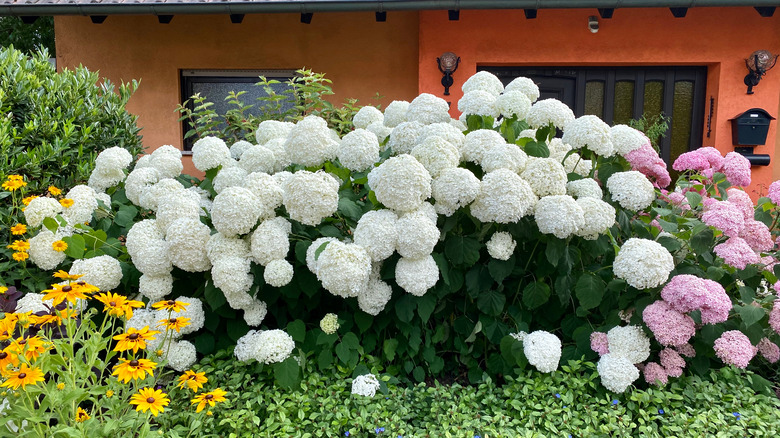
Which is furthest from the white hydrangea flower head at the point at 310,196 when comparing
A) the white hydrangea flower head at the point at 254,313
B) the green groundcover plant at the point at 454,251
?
the white hydrangea flower head at the point at 254,313

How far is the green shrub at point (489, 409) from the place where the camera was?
6.88 feet

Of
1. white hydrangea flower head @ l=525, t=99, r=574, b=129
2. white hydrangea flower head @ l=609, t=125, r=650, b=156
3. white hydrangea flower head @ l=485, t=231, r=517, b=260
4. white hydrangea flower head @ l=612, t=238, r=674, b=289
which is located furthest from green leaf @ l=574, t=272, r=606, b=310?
white hydrangea flower head @ l=525, t=99, r=574, b=129

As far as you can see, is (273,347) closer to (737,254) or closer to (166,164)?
(166,164)

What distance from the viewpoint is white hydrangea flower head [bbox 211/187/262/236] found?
2125mm

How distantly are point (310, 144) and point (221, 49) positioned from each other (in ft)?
14.3

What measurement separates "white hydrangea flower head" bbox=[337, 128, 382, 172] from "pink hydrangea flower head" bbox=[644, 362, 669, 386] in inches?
61.5

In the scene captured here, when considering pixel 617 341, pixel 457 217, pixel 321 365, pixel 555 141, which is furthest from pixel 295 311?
pixel 555 141

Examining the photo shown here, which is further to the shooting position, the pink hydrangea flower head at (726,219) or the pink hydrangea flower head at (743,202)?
the pink hydrangea flower head at (743,202)

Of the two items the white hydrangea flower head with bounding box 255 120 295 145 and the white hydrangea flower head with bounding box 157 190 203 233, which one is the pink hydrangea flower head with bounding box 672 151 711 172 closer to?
the white hydrangea flower head with bounding box 255 120 295 145

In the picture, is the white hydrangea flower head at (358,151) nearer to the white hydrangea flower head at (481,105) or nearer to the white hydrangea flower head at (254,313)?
the white hydrangea flower head at (481,105)

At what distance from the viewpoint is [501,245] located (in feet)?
7.36

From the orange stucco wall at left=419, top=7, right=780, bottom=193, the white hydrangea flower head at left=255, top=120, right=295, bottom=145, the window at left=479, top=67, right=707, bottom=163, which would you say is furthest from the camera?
the window at left=479, top=67, right=707, bottom=163

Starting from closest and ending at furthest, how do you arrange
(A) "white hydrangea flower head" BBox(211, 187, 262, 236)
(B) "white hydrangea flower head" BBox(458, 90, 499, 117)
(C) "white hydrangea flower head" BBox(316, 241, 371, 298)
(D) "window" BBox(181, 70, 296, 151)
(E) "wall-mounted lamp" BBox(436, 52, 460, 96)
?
(C) "white hydrangea flower head" BBox(316, 241, 371, 298), (A) "white hydrangea flower head" BBox(211, 187, 262, 236), (B) "white hydrangea flower head" BBox(458, 90, 499, 117), (E) "wall-mounted lamp" BBox(436, 52, 460, 96), (D) "window" BBox(181, 70, 296, 151)

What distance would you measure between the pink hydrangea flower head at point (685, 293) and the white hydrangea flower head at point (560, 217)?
0.47 metres
